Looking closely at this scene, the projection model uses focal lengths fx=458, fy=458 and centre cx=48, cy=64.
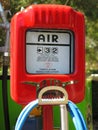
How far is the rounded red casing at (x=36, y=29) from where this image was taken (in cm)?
263

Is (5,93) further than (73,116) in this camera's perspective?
Yes

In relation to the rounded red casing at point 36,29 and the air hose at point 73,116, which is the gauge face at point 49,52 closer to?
the rounded red casing at point 36,29

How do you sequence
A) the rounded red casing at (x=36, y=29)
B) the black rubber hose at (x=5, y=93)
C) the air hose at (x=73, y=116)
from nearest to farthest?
the air hose at (x=73, y=116) → the rounded red casing at (x=36, y=29) → the black rubber hose at (x=5, y=93)

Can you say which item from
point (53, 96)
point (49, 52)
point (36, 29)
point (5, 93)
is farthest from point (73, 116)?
point (5, 93)

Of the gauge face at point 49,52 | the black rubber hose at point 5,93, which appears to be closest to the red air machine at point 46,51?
the gauge face at point 49,52

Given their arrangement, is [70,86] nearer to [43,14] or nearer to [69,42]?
[69,42]

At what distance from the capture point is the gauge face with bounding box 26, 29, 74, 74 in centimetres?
268

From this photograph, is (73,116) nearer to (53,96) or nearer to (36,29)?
(53,96)

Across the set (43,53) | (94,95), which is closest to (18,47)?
(43,53)

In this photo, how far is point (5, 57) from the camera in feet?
10.4

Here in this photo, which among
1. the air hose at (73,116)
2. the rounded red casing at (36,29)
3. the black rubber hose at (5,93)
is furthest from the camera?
the black rubber hose at (5,93)

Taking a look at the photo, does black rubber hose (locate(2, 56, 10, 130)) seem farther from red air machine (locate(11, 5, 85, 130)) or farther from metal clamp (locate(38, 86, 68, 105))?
metal clamp (locate(38, 86, 68, 105))

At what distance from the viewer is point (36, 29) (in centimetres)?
266

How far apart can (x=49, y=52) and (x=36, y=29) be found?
0.16m
